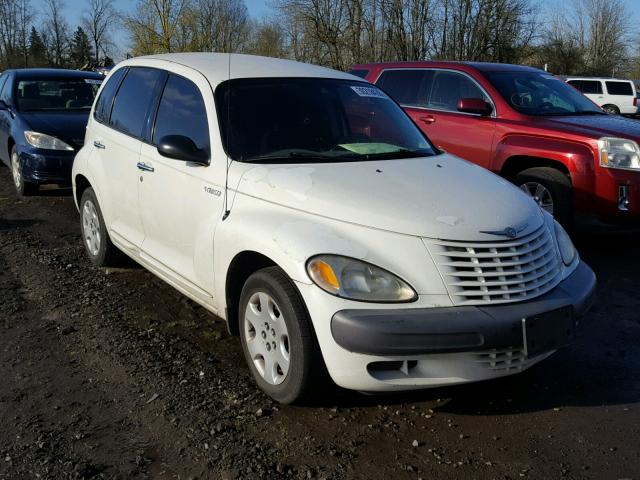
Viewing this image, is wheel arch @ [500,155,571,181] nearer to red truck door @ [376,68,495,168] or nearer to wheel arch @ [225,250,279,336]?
red truck door @ [376,68,495,168]

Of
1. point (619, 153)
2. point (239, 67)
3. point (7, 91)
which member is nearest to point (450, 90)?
point (619, 153)

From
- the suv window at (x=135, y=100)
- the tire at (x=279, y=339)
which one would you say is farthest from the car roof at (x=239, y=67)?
the tire at (x=279, y=339)

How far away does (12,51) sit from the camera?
63.7 meters

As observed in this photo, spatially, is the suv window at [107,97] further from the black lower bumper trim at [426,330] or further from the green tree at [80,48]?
the green tree at [80,48]

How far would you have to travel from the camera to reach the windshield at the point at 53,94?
9211 millimetres

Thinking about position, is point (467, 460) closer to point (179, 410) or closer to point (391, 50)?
point (179, 410)

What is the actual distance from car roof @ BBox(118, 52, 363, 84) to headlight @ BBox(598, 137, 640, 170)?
2.62 meters

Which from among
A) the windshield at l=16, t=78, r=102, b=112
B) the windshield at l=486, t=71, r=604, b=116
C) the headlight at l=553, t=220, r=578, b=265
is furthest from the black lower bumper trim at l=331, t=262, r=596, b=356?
the windshield at l=16, t=78, r=102, b=112

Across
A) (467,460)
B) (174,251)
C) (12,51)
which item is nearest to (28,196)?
(174,251)

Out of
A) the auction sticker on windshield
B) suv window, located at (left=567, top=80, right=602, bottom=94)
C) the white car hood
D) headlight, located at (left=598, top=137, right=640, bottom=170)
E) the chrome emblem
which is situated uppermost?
the auction sticker on windshield

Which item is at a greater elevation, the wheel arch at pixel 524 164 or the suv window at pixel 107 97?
the suv window at pixel 107 97

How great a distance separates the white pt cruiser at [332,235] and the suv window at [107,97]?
2.20 ft

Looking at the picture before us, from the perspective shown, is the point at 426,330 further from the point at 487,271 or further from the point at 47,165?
the point at 47,165

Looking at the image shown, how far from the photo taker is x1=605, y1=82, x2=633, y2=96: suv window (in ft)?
97.8
